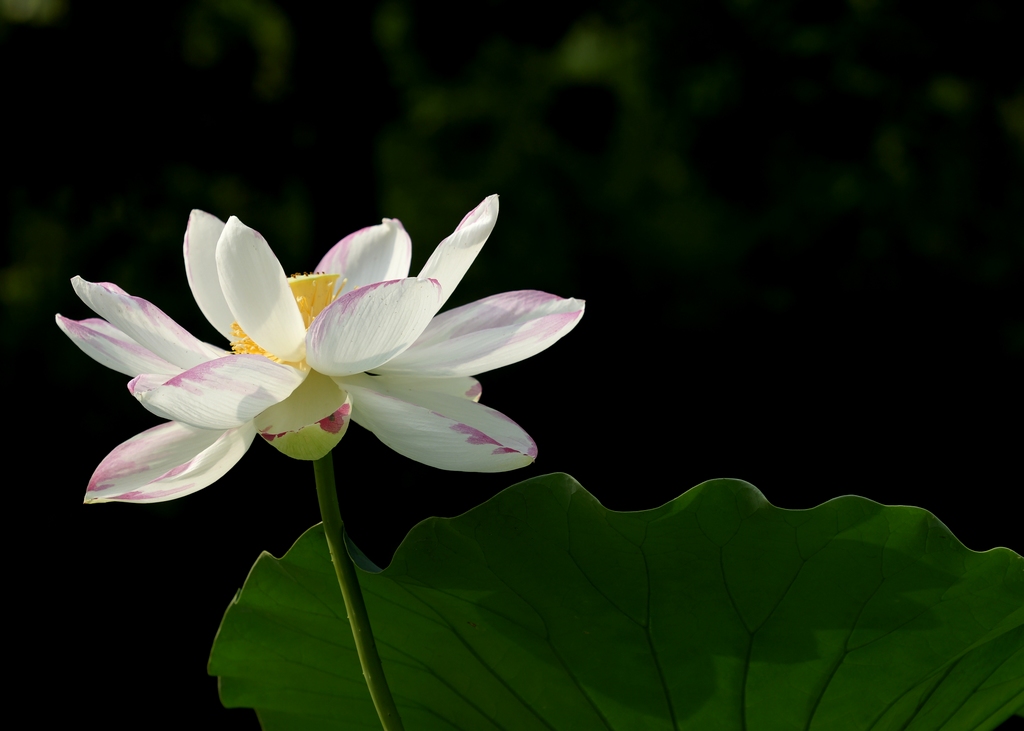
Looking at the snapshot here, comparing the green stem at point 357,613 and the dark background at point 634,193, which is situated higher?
the dark background at point 634,193

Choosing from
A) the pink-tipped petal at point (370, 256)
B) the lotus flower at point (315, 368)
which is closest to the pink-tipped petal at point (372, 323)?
the lotus flower at point (315, 368)

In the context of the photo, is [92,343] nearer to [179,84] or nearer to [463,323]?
[463,323]

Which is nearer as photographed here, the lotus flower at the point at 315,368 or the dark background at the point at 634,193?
the lotus flower at the point at 315,368

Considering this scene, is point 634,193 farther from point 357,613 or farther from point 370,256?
point 357,613

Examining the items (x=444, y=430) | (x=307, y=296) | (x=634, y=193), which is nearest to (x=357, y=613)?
(x=444, y=430)

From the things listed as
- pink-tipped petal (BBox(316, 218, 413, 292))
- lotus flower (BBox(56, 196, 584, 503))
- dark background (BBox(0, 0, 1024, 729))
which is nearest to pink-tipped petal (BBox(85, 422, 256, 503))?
lotus flower (BBox(56, 196, 584, 503))

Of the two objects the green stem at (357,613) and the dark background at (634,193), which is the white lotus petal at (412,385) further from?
the dark background at (634,193)

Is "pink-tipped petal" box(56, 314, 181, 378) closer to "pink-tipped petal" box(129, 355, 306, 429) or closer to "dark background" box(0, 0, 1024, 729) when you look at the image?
"pink-tipped petal" box(129, 355, 306, 429)
